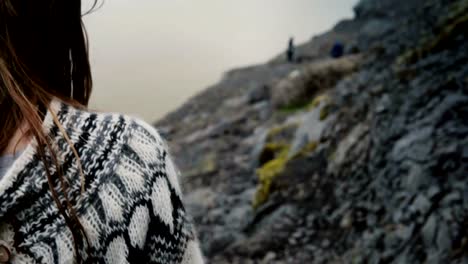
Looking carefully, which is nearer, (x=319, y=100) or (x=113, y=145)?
(x=113, y=145)

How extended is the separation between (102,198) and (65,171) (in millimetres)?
110

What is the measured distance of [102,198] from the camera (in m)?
1.25

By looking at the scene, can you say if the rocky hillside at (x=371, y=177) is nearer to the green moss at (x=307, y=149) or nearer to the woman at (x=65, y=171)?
the green moss at (x=307, y=149)

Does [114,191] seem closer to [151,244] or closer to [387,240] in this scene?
[151,244]

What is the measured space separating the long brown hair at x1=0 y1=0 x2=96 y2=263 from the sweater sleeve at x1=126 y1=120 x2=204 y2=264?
19 centimetres

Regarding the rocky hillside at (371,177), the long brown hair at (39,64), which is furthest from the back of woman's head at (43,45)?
the rocky hillside at (371,177)

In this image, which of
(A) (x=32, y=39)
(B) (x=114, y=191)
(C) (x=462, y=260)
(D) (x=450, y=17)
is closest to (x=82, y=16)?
(A) (x=32, y=39)

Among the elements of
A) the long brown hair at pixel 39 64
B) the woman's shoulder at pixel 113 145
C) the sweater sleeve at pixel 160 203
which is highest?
the long brown hair at pixel 39 64

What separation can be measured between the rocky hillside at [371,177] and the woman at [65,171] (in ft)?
13.6

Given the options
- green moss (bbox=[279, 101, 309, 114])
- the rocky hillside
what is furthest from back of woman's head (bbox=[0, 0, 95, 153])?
green moss (bbox=[279, 101, 309, 114])

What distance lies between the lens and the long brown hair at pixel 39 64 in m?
1.22

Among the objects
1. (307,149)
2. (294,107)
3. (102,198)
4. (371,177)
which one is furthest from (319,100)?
(102,198)

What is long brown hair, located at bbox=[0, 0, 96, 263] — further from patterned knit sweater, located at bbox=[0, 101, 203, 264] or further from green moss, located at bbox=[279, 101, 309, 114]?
green moss, located at bbox=[279, 101, 309, 114]

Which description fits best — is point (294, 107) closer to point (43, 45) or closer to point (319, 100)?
point (319, 100)
